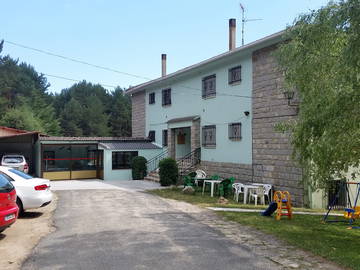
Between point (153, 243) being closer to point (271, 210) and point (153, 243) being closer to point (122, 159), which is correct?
point (271, 210)

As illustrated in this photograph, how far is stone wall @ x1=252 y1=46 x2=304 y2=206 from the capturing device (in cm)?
1459

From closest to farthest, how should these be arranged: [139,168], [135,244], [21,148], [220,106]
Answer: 1. [135,244]
2. [220,106]
3. [139,168]
4. [21,148]

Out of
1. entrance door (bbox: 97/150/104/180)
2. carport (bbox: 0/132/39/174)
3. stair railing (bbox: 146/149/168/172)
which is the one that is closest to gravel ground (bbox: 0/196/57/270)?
entrance door (bbox: 97/150/104/180)

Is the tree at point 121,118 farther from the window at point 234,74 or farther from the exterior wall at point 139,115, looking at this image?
the window at point 234,74

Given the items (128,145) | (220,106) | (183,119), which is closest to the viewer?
(220,106)

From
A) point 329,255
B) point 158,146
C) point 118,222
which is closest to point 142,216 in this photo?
point 118,222

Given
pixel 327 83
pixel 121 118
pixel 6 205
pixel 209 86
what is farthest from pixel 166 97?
pixel 121 118

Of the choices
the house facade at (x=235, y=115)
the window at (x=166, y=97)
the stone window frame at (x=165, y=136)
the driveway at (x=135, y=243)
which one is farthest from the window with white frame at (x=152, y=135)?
the driveway at (x=135, y=243)

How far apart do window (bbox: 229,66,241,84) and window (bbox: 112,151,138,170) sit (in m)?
9.17

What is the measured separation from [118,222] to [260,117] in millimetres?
8733

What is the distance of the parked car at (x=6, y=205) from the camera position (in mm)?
7645

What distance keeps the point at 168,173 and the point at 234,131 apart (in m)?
4.15

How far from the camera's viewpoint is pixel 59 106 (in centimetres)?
6756

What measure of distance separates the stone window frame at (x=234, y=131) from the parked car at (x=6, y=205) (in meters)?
11.6
